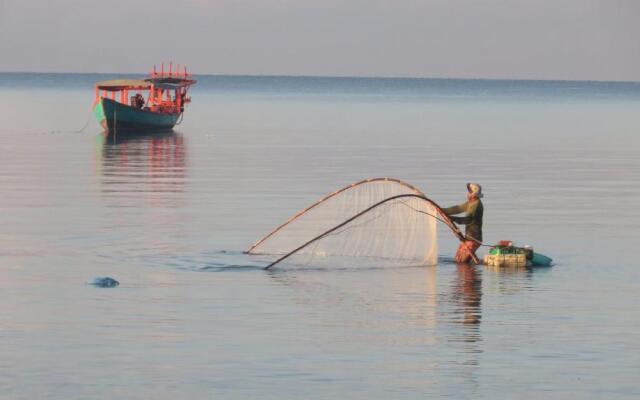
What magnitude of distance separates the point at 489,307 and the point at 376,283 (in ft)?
10.2

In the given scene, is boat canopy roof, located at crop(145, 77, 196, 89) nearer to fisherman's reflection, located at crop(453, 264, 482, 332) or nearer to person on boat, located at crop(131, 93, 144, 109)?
person on boat, located at crop(131, 93, 144, 109)

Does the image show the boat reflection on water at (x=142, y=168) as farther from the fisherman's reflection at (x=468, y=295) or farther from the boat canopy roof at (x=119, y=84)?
the fisherman's reflection at (x=468, y=295)

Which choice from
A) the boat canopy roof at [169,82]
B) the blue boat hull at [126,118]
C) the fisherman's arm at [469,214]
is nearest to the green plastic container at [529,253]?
the fisherman's arm at [469,214]

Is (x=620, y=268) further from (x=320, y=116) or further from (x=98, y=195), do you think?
(x=320, y=116)

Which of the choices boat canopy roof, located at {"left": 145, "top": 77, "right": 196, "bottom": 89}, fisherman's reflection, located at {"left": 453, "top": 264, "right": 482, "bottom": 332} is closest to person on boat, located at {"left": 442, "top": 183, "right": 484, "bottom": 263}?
fisherman's reflection, located at {"left": 453, "top": 264, "right": 482, "bottom": 332}

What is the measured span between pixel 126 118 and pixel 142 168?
101 feet

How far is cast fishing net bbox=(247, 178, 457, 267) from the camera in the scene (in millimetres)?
28219

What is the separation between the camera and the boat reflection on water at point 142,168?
4275 centimetres

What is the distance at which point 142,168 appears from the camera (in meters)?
55.7

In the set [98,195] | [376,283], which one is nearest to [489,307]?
[376,283]

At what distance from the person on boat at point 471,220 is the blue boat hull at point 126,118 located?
57.4m

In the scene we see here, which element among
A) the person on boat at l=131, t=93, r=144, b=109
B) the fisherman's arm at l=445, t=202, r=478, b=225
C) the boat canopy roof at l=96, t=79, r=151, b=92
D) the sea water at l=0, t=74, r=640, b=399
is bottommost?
the sea water at l=0, t=74, r=640, b=399

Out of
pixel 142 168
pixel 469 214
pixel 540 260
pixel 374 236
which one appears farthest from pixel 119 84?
pixel 540 260

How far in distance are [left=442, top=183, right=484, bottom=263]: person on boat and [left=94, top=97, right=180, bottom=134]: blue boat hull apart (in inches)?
2258
